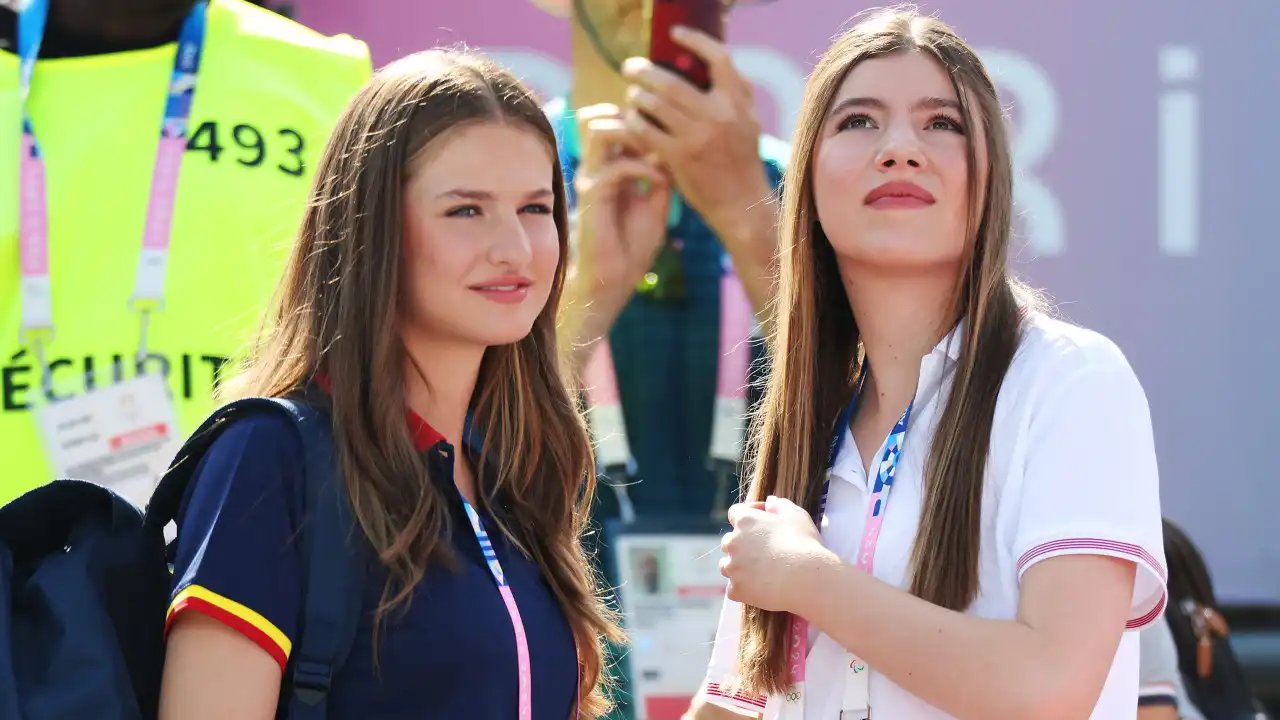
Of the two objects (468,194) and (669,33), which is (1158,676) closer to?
(669,33)

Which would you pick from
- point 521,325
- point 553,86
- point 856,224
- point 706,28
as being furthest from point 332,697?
point 553,86

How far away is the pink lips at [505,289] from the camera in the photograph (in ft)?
5.42

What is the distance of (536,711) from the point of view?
Result: 5.28ft

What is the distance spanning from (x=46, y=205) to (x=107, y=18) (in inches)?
11.9

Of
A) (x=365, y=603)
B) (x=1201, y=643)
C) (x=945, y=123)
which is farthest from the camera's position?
(x=1201, y=643)

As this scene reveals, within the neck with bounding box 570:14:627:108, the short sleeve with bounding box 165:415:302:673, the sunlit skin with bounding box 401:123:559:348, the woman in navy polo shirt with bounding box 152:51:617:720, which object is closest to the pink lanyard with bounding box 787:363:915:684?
the woman in navy polo shirt with bounding box 152:51:617:720

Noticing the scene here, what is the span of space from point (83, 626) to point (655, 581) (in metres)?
1.37

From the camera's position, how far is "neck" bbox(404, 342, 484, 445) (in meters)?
1.71

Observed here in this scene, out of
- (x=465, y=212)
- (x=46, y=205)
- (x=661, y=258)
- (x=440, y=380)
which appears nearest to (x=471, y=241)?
(x=465, y=212)

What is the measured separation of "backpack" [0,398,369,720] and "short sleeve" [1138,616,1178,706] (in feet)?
5.39

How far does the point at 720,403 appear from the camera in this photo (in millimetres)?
2723

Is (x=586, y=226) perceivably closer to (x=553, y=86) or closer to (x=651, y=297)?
(x=651, y=297)

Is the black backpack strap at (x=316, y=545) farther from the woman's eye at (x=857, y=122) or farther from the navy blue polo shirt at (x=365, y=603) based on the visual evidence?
the woman's eye at (x=857, y=122)

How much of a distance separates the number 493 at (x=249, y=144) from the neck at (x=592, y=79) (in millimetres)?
616
